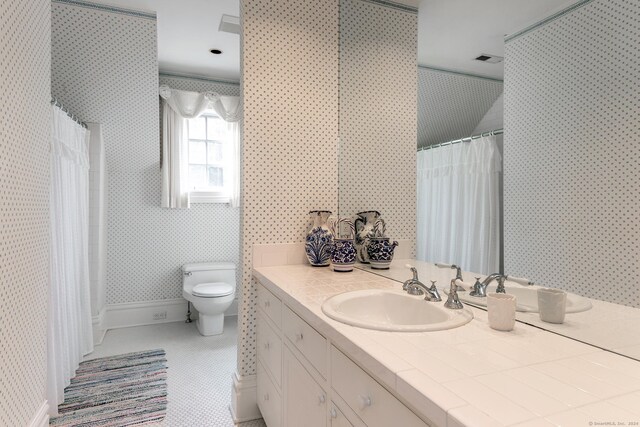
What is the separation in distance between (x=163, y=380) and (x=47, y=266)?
111 cm

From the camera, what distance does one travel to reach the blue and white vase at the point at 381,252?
74.9 inches

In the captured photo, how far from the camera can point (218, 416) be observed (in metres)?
2.11

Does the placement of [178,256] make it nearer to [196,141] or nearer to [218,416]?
[196,141]

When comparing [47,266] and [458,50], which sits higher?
[458,50]

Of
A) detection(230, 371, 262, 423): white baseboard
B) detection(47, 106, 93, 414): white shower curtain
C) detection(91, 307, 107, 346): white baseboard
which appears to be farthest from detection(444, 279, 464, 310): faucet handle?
detection(91, 307, 107, 346): white baseboard

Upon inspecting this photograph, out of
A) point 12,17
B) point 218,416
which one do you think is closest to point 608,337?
point 218,416

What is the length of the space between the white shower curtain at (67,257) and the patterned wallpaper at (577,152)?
2.34 metres

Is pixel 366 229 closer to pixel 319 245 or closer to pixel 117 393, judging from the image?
pixel 319 245

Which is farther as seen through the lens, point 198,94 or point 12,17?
point 198,94

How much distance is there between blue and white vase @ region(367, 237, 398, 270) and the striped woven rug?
4.84 ft

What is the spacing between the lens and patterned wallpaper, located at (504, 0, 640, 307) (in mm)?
833

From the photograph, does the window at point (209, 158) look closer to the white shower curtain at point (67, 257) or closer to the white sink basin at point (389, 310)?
the white shower curtain at point (67, 257)

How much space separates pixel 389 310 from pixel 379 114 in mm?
1092

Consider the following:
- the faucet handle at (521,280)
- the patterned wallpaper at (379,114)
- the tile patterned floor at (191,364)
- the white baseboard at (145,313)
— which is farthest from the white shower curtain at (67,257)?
the faucet handle at (521,280)
